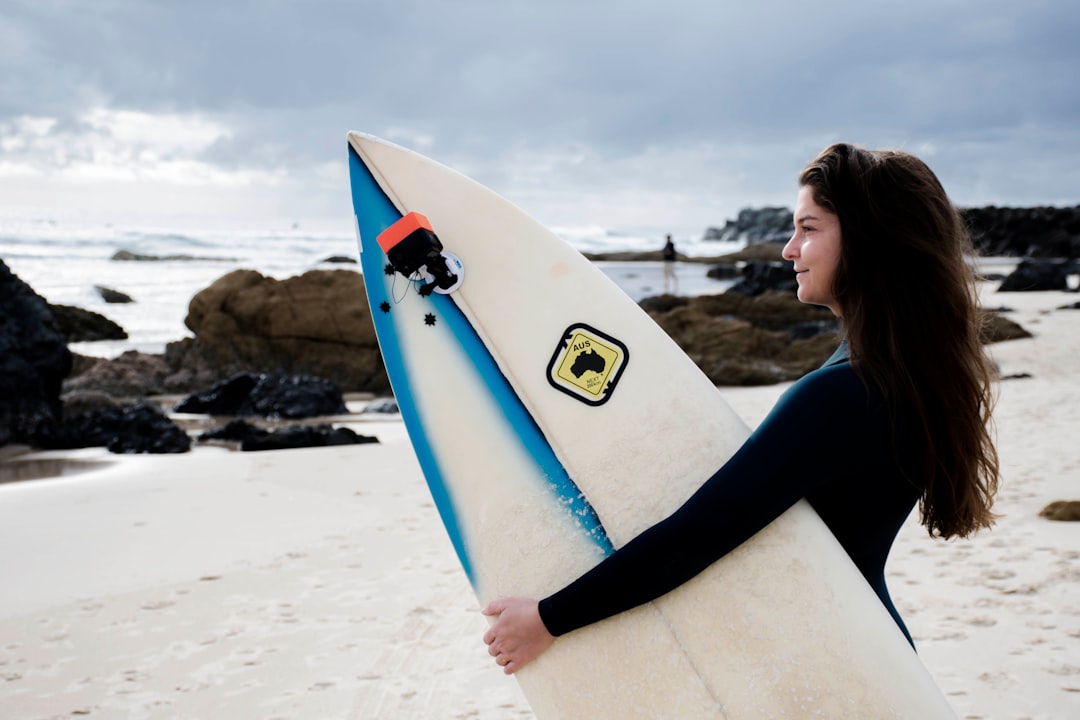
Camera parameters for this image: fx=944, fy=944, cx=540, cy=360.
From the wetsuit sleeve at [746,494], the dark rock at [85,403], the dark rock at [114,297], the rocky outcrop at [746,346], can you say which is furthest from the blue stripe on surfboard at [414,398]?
the dark rock at [114,297]

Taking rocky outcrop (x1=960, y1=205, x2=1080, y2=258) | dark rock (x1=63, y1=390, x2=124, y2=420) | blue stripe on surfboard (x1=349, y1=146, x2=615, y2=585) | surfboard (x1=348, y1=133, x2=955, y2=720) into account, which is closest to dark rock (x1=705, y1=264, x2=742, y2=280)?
rocky outcrop (x1=960, y1=205, x2=1080, y2=258)

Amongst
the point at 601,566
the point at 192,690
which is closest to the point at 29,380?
the point at 192,690

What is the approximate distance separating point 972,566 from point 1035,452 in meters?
2.58

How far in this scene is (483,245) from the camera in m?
2.11

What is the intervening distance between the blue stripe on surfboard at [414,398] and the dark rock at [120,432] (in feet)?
18.2

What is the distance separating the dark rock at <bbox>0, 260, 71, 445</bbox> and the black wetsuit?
24.6 feet

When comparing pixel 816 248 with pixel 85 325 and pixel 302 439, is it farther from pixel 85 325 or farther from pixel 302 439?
pixel 85 325

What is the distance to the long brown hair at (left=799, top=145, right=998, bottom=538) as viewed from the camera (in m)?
1.36

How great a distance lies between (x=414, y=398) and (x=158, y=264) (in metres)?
29.7

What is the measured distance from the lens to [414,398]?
2.18 m

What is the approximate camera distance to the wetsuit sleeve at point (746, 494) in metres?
1.32

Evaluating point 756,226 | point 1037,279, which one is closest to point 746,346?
point 1037,279

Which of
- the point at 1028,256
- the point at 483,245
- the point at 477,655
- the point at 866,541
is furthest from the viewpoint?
the point at 1028,256

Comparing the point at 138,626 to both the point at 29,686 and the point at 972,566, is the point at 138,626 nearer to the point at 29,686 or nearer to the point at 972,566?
the point at 29,686
